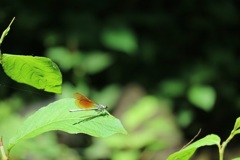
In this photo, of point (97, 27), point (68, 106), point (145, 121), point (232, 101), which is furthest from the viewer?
point (232, 101)

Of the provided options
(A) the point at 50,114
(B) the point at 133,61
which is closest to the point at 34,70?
(A) the point at 50,114

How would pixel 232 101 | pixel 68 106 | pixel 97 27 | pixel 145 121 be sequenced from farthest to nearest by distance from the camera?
1. pixel 232 101
2. pixel 145 121
3. pixel 97 27
4. pixel 68 106

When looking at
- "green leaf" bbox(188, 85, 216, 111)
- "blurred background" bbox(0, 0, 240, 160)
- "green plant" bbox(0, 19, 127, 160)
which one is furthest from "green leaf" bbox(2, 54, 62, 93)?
"green leaf" bbox(188, 85, 216, 111)

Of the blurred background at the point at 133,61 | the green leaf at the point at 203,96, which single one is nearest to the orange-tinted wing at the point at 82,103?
the blurred background at the point at 133,61

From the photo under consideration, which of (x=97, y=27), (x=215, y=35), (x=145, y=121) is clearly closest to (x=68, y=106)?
(x=97, y=27)

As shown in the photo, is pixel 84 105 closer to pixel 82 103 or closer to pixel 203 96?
pixel 82 103

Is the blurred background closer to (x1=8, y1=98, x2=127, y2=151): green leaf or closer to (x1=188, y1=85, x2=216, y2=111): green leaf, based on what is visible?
(x1=188, y1=85, x2=216, y2=111): green leaf

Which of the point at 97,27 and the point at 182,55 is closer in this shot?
the point at 97,27

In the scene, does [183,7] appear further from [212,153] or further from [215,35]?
[212,153]
